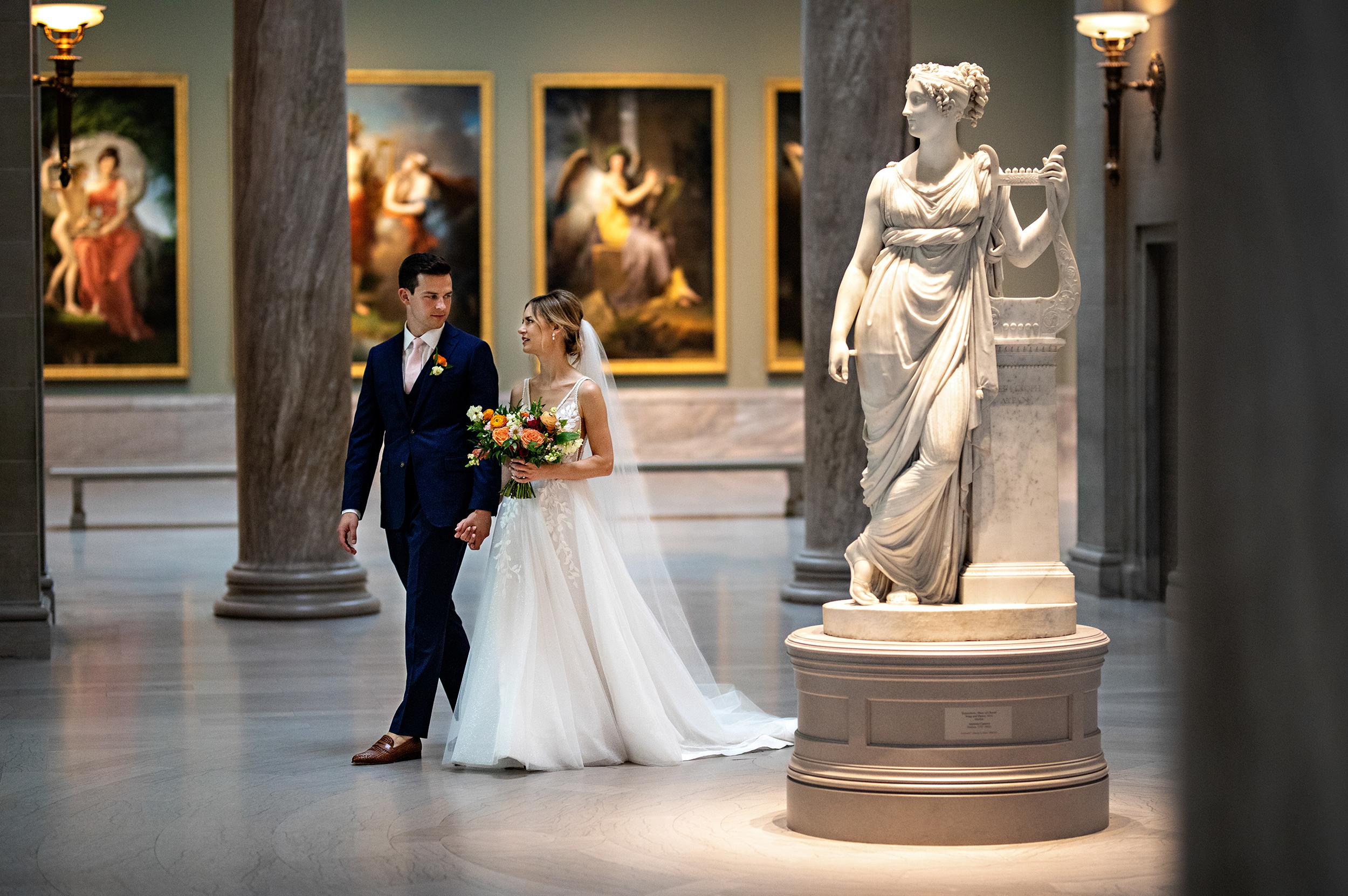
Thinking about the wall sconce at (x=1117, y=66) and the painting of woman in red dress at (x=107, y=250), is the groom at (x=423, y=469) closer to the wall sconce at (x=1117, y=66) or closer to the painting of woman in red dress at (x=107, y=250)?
the wall sconce at (x=1117, y=66)

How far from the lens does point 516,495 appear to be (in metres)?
7.00

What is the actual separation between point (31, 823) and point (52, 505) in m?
15.5

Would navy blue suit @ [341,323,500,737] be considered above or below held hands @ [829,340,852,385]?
below

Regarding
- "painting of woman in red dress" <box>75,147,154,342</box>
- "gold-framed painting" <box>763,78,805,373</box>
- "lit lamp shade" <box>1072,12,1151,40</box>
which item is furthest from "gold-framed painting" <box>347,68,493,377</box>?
"lit lamp shade" <box>1072,12,1151,40</box>

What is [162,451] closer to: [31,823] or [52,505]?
[52,505]

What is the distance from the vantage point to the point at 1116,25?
11836 millimetres

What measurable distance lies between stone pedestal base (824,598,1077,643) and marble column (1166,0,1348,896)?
4278 mm

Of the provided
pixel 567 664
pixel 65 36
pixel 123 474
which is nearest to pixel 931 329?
pixel 567 664

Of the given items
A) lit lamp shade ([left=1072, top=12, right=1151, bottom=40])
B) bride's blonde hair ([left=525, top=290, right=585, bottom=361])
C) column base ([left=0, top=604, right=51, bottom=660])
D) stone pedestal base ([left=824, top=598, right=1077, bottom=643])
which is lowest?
column base ([left=0, top=604, right=51, bottom=660])

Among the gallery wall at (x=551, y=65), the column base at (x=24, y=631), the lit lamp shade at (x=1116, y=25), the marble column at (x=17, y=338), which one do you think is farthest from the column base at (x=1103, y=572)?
the gallery wall at (x=551, y=65)

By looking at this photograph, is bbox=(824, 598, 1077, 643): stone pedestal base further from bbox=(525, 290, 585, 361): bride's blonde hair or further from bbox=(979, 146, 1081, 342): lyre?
bbox=(525, 290, 585, 361): bride's blonde hair

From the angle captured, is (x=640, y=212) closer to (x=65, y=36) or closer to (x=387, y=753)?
(x=65, y=36)

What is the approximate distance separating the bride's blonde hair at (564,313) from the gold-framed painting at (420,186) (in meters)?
15.3

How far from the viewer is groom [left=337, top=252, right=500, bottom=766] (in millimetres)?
6828
